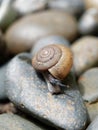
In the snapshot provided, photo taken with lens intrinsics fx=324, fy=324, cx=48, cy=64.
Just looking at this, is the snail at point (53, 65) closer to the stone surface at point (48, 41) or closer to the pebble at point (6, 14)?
the stone surface at point (48, 41)

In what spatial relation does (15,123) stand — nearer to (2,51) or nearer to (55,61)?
(55,61)

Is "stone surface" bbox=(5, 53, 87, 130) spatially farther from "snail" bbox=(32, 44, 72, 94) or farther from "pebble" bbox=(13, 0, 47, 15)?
"pebble" bbox=(13, 0, 47, 15)

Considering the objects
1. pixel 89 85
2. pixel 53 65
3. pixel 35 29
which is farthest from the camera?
pixel 35 29

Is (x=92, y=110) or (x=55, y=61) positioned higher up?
(x=55, y=61)

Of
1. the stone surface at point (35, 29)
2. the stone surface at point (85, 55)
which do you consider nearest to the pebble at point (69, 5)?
the stone surface at point (35, 29)

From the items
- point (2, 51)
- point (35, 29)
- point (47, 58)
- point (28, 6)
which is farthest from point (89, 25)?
point (47, 58)

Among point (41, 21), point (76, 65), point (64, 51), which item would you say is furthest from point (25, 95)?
point (41, 21)

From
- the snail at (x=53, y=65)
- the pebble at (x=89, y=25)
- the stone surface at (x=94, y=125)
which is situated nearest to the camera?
the stone surface at (x=94, y=125)

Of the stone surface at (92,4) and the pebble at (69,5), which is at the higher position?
the pebble at (69,5)
